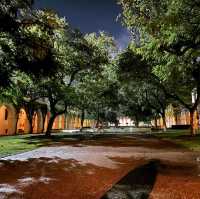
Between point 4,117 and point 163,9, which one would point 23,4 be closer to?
point 163,9

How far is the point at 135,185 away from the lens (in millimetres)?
9102

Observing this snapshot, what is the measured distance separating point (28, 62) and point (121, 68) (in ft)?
68.3

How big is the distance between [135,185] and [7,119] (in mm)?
41400

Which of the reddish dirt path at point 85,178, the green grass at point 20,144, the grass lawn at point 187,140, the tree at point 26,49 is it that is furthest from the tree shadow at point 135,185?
the grass lawn at point 187,140

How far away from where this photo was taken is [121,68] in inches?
1384

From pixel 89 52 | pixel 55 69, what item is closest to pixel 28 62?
pixel 55 69

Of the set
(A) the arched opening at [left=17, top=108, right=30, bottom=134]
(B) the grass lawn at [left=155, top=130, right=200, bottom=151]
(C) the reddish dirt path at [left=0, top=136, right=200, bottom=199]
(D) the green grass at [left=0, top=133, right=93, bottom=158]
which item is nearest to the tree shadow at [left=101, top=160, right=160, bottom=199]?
(C) the reddish dirt path at [left=0, top=136, right=200, bottom=199]

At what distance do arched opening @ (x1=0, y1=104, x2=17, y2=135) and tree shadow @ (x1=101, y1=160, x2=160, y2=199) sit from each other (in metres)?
37.1

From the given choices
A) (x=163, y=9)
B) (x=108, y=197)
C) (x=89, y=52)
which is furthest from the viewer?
(x=89, y=52)

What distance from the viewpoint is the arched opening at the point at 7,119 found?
154ft

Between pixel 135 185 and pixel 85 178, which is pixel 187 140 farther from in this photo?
pixel 135 185

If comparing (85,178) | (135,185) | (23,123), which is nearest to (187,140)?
(85,178)

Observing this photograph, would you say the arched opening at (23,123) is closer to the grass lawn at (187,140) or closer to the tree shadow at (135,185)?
the grass lawn at (187,140)

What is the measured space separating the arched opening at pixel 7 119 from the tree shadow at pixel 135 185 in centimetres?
3714
